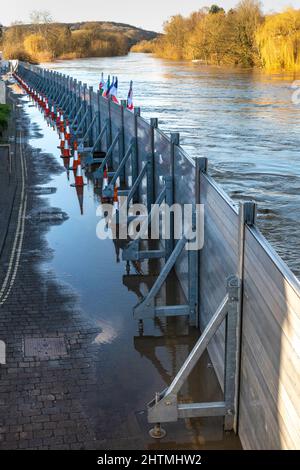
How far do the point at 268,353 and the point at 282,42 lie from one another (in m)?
74.9

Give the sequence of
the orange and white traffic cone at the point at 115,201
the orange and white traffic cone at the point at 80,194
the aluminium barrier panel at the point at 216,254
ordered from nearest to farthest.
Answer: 1. the aluminium barrier panel at the point at 216,254
2. the orange and white traffic cone at the point at 115,201
3. the orange and white traffic cone at the point at 80,194

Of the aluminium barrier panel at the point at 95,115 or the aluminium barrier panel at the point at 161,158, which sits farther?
the aluminium barrier panel at the point at 95,115

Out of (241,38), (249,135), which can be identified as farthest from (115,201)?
(241,38)

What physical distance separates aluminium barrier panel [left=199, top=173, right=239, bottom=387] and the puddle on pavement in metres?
0.48

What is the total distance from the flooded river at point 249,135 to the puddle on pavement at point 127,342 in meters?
3.81

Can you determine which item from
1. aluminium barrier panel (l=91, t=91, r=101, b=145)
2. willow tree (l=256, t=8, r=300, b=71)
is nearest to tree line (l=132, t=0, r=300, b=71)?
willow tree (l=256, t=8, r=300, b=71)

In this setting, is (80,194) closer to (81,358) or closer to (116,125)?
(116,125)

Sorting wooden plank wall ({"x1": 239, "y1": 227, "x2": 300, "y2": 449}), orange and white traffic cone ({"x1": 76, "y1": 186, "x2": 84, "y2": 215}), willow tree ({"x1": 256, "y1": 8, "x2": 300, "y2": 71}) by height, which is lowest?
orange and white traffic cone ({"x1": 76, "y1": 186, "x2": 84, "y2": 215})

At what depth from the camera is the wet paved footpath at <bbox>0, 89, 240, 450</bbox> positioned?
276 inches

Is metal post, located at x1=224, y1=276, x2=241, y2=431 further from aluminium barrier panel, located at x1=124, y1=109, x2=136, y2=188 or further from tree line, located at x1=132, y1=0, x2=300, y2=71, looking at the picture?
tree line, located at x1=132, y1=0, x2=300, y2=71

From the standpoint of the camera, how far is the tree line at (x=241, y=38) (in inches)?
2963

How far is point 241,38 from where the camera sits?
99062 mm

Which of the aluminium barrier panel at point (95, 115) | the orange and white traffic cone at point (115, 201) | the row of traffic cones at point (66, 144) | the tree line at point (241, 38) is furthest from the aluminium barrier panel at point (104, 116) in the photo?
the tree line at point (241, 38)

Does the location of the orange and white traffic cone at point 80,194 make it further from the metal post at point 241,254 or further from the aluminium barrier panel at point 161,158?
the metal post at point 241,254
